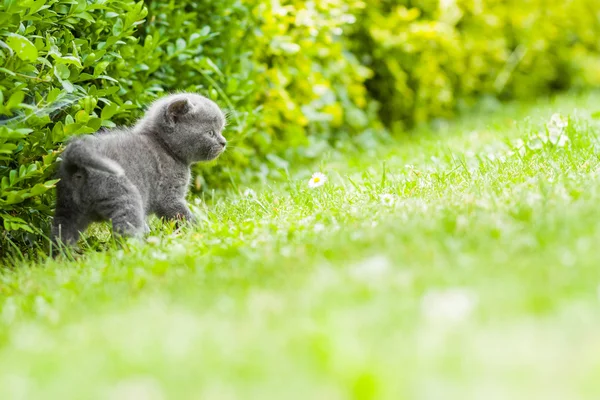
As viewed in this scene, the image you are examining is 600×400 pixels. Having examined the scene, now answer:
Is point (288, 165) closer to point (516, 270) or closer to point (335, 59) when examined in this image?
point (335, 59)

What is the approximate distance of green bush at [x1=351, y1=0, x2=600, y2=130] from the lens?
8.46 m

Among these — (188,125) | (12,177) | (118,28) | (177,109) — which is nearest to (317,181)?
(188,125)

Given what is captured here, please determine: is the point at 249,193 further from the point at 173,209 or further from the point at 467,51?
the point at 467,51

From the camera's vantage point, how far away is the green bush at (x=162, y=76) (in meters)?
3.86

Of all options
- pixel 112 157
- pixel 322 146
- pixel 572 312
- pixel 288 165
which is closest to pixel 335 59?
pixel 322 146

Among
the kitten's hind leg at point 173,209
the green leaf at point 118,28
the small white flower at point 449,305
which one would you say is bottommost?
the kitten's hind leg at point 173,209

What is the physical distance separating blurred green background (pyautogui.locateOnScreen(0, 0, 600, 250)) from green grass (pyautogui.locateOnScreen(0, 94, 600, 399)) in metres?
0.84

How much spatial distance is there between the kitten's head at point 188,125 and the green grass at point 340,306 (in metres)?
0.72

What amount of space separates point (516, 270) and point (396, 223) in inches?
32.0

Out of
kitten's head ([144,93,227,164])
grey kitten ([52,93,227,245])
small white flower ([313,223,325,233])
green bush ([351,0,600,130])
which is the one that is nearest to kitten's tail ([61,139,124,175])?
grey kitten ([52,93,227,245])

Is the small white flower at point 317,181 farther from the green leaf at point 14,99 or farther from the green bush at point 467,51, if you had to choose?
the green bush at point 467,51

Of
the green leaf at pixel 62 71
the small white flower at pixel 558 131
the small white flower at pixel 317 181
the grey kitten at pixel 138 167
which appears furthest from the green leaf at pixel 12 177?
the small white flower at pixel 558 131

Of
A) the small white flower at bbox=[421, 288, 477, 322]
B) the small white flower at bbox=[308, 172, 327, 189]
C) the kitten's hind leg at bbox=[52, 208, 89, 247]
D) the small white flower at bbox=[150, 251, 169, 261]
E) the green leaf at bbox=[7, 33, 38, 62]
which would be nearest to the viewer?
the small white flower at bbox=[421, 288, 477, 322]

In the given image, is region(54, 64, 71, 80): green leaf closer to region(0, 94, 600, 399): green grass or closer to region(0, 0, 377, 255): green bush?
region(0, 0, 377, 255): green bush
